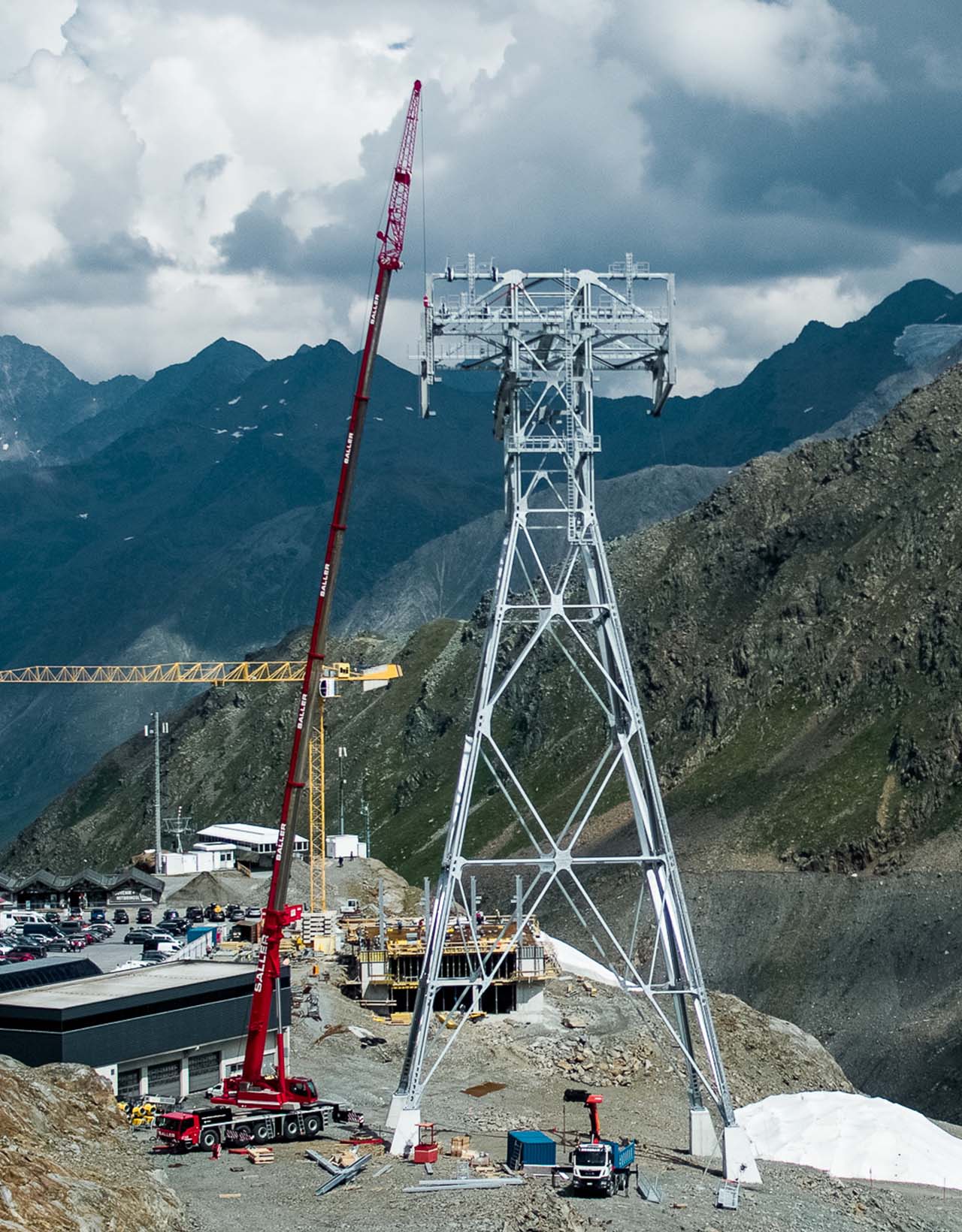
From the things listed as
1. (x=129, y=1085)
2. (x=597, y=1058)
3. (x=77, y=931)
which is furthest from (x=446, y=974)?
(x=77, y=931)

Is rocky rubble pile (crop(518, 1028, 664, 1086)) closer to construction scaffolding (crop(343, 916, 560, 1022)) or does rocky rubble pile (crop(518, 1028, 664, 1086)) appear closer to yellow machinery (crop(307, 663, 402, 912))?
construction scaffolding (crop(343, 916, 560, 1022))

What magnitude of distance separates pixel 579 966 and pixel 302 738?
3297cm

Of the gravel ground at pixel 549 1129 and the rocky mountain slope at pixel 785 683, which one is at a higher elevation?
the rocky mountain slope at pixel 785 683

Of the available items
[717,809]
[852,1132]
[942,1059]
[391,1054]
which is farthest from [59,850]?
[852,1132]

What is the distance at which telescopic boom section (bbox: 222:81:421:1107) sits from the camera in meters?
44.7

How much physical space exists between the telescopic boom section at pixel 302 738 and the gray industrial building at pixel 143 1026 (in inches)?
244

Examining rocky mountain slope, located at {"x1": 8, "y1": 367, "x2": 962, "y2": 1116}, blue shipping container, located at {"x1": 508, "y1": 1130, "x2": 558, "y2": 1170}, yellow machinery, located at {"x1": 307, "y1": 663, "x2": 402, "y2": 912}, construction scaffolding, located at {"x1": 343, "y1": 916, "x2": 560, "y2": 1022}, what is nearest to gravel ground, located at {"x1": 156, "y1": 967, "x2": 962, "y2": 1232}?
construction scaffolding, located at {"x1": 343, "y1": 916, "x2": 560, "y2": 1022}

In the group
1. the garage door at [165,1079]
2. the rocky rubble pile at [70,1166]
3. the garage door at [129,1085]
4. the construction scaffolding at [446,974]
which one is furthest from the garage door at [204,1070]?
the construction scaffolding at [446,974]

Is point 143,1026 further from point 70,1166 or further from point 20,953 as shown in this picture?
point 20,953

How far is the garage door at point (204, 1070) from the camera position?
5575 cm

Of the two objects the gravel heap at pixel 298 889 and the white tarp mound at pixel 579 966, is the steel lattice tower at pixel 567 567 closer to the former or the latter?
the white tarp mound at pixel 579 966

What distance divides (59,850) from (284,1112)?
525ft

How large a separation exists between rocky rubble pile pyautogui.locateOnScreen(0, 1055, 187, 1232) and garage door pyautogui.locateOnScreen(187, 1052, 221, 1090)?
8658 mm

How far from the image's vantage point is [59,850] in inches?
7795
